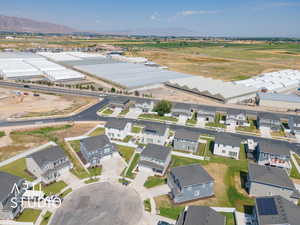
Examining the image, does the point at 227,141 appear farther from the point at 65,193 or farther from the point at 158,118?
the point at 65,193

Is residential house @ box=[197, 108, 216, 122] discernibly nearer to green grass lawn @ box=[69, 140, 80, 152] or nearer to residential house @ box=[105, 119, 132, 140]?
residential house @ box=[105, 119, 132, 140]

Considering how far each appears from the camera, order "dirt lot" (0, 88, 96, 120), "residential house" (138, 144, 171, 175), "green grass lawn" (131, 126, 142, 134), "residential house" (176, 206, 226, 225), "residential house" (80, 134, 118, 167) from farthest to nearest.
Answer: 1. "dirt lot" (0, 88, 96, 120)
2. "green grass lawn" (131, 126, 142, 134)
3. "residential house" (80, 134, 118, 167)
4. "residential house" (138, 144, 171, 175)
5. "residential house" (176, 206, 226, 225)

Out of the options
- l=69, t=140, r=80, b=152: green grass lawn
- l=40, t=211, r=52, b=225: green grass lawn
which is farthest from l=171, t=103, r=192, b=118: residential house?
l=40, t=211, r=52, b=225: green grass lawn

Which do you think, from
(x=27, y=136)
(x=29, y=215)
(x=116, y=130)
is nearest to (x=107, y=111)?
(x=116, y=130)

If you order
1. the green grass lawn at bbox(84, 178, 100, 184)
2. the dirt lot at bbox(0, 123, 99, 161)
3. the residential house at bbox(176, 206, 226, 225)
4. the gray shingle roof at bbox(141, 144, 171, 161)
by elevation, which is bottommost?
the green grass lawn at bbox(84, 178, 100, 184)

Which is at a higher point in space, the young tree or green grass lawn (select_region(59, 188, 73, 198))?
the young tree

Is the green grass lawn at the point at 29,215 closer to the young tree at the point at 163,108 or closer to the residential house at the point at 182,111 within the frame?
the young tree at the point at 163,108
